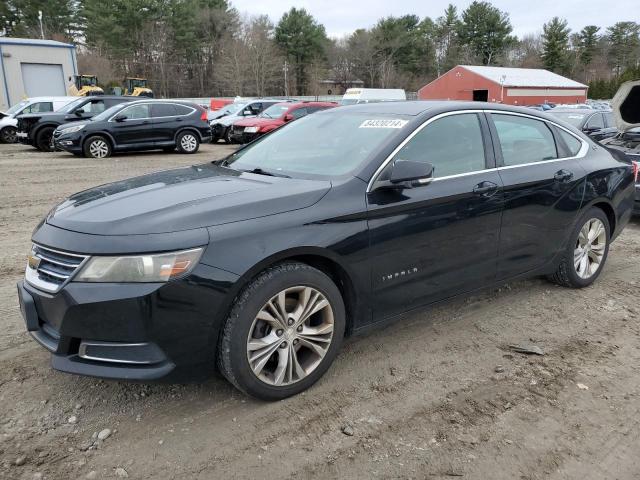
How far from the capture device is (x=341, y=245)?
9.95 feet

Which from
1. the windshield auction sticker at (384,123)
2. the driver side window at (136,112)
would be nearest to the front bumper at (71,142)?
the driver side window at (136,112)

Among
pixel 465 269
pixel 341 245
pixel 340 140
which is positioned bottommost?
pixel 465 269

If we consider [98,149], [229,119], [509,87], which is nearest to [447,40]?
[509,87]

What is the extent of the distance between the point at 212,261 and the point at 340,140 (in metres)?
1.51

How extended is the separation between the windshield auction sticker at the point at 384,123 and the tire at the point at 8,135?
1956 cm

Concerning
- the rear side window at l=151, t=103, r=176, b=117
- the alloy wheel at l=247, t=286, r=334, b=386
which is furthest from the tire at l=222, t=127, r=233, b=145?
the alloy wheel at l=247, t=286, r=334, b=386

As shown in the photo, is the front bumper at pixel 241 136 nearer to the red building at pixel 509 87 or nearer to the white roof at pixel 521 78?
the red building at pixel 509 87

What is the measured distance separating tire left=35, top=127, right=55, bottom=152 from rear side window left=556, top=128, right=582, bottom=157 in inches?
622

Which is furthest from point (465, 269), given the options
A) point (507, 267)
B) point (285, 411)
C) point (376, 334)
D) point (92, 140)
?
point (92, 140)

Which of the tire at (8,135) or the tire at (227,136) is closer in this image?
the tire at (8,135)

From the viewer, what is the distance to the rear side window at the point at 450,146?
352cm

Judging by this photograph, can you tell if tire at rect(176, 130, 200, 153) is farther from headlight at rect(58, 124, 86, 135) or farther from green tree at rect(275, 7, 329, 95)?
green tree at rect(275, 7, 329, 95)

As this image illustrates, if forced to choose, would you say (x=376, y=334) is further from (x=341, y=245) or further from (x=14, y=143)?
(x=14, y=143)

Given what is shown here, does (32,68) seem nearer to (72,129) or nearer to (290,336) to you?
(72,129)
